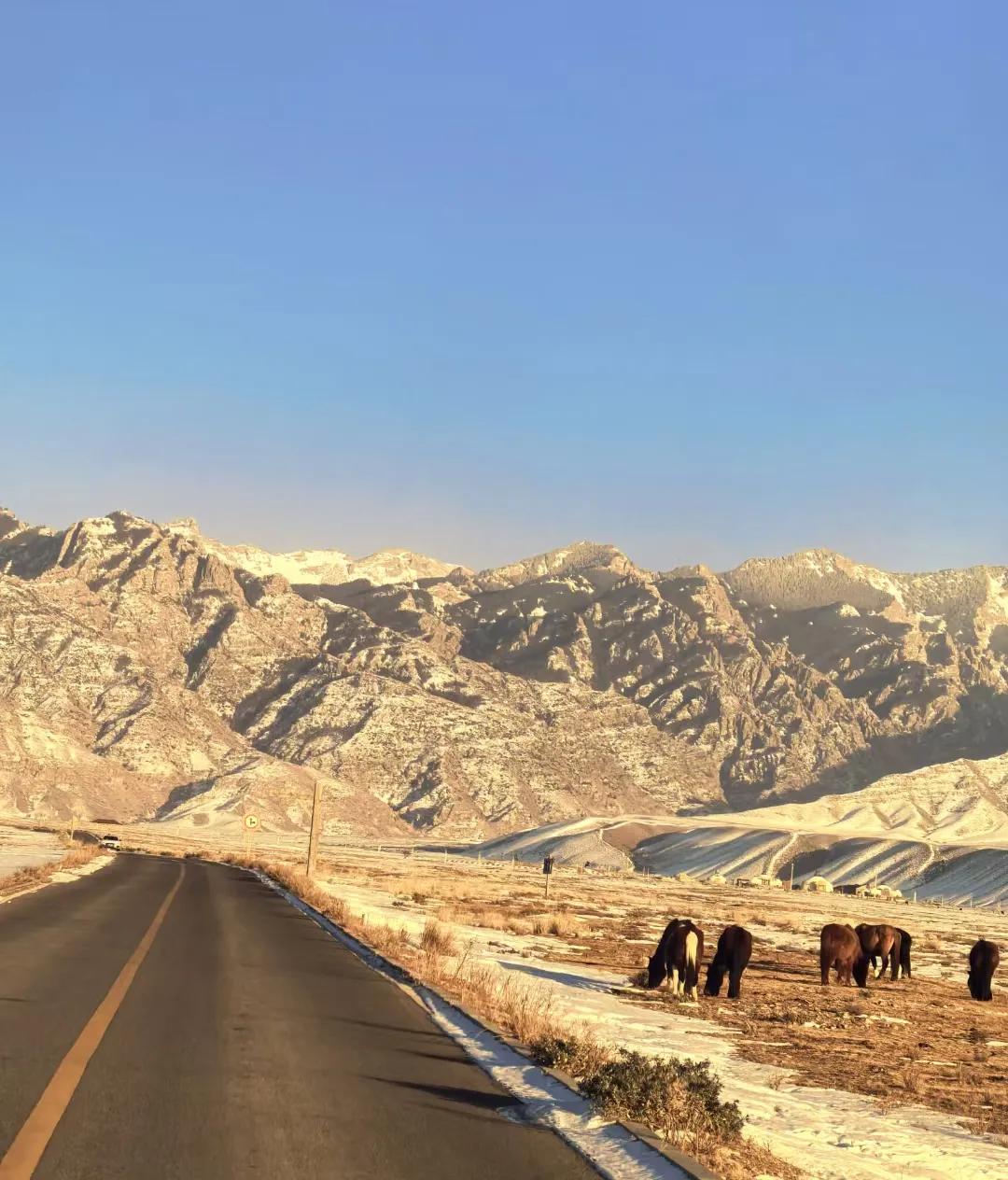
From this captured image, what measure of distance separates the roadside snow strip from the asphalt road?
191 mm

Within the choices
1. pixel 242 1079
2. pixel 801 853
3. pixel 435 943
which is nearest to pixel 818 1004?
pixel 435 943

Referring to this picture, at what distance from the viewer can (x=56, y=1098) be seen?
9414mm

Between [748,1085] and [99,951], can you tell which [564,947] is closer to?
[99,951]

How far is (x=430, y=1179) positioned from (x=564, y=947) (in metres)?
29.0

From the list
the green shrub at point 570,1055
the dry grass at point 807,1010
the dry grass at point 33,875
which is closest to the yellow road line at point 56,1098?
the green shrub at point 570,1055

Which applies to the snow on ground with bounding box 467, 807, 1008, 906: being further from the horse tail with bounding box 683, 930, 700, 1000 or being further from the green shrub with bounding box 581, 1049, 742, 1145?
the green shrub with bounding box 581, 1049, 742, 1145

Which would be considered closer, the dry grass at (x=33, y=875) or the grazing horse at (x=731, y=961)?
the grazing horse at (x=731, y=961)

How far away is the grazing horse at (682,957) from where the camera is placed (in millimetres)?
24156

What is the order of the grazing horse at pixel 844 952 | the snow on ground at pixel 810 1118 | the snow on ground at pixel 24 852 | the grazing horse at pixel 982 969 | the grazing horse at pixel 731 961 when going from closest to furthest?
the snow on ground at pixel 810 1118 < the grazing horse at pixel 731 961 < the grazing horse at pixel 982 969 < the grazing horse at pixel 844 952 < the snow on ground at pixel 24 852

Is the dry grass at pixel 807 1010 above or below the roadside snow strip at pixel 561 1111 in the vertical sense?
below

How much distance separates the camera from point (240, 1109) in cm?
958

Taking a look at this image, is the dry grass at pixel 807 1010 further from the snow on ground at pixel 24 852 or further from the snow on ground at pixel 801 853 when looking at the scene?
the snow on ground at pixel 801 853

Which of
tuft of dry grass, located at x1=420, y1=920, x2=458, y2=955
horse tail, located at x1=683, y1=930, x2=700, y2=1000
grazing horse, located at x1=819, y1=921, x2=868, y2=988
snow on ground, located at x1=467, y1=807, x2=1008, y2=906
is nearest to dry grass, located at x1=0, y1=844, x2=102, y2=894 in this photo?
tuft of dry grass, located at x1=420, y1=920, x2=458, y2=955

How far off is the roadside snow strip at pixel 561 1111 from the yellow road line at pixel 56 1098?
3.61 meters
